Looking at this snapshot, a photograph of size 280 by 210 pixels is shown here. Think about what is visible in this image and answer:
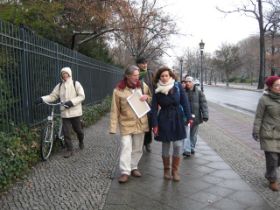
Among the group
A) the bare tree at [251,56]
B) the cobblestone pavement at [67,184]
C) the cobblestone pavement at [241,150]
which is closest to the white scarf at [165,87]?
the cobblestone pavement at [67,184]

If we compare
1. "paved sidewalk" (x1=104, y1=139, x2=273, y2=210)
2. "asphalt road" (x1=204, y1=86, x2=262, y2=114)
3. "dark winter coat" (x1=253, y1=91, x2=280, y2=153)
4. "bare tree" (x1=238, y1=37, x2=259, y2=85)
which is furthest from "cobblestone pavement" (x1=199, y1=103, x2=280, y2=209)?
"bare tree" (x1=238, y1=37, x2=259, y2=85)

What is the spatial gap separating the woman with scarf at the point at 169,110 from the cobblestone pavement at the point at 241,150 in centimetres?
122

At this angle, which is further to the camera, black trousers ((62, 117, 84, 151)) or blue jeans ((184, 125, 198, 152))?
blue jeans ((184, 125, 198, 152))

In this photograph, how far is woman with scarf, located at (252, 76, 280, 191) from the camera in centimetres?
538

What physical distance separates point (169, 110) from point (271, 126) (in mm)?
1422

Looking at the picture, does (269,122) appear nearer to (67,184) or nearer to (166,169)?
(166,169)

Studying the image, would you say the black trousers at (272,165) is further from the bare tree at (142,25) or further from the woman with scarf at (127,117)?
the bare tree at (142,25)

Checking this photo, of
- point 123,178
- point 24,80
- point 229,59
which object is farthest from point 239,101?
point 229,59

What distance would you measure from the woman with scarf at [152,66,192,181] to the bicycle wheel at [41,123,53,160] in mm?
2142

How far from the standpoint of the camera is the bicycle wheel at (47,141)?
22.1 ft

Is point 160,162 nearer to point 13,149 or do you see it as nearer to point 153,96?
point 153,96

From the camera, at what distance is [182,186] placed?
5.51 metres

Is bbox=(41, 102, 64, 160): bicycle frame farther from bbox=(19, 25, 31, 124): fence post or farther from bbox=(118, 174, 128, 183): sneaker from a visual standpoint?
bbox=(118, 174, 128, 183): sneaker

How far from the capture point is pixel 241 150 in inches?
329
